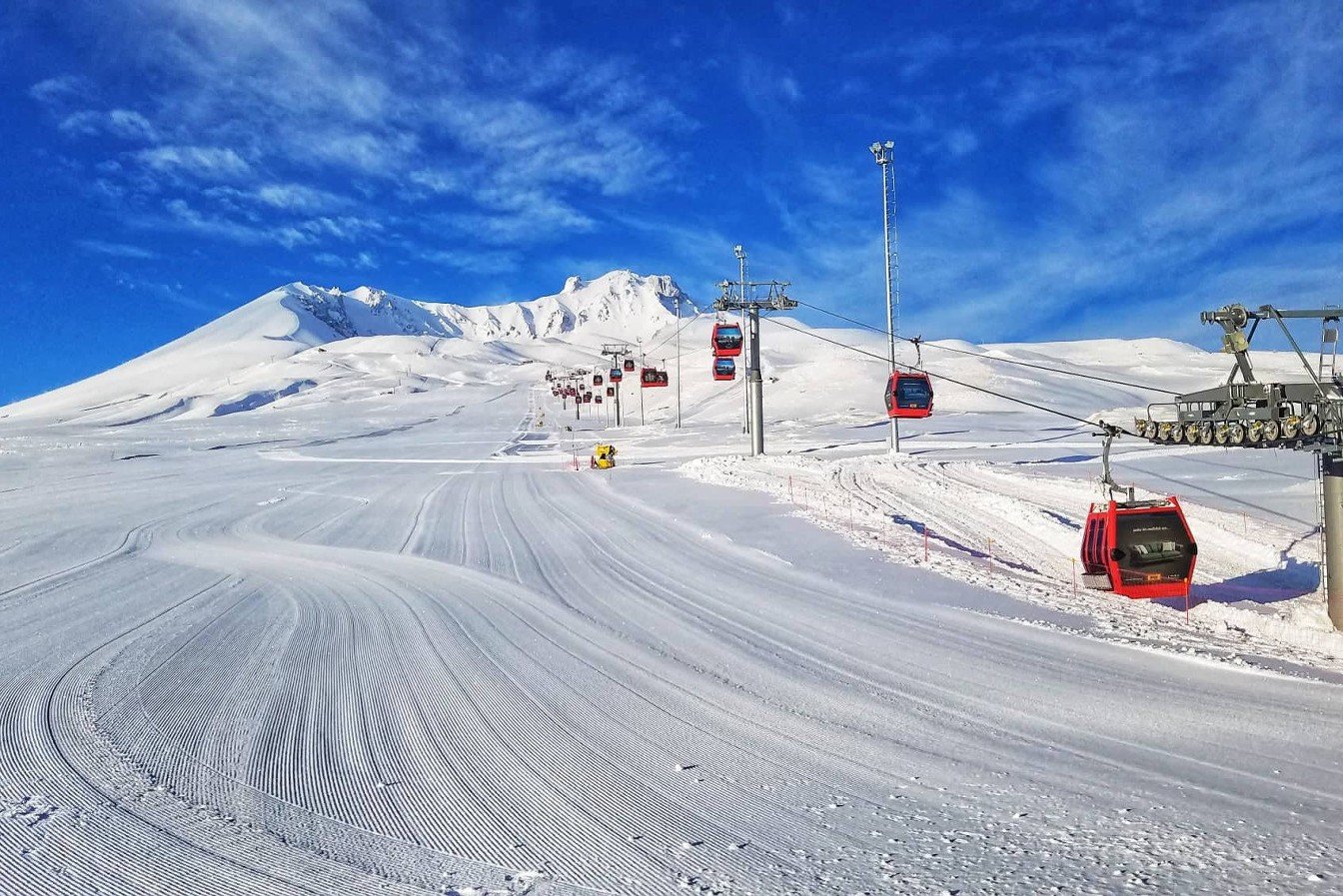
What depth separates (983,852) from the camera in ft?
17.2

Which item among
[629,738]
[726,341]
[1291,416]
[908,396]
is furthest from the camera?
[726,341]

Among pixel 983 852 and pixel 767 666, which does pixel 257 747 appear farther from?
pixel 983 852

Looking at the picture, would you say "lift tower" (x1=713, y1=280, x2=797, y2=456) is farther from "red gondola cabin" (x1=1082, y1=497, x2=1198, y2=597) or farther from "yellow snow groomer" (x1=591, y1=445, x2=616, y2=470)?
"red gondola cabin" (x1=1082, y1=497, x2=1198, y2=597)

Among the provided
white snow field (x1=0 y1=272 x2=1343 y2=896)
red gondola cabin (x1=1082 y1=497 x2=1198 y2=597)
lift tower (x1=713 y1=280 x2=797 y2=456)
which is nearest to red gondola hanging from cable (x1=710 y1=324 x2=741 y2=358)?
lift tower (x1=713 y1=280 x2=797 y2=456)

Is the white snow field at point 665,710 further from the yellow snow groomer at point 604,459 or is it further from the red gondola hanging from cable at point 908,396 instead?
the yellow snow groomer at point 604,459

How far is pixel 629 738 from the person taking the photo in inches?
293

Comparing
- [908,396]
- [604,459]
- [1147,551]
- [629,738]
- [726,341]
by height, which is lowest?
[629,738]

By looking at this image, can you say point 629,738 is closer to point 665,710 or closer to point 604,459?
point 665,710

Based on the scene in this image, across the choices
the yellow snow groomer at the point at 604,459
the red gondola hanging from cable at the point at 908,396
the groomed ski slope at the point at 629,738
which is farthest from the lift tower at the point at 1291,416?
the yellow snow groomer at the point at 604,459

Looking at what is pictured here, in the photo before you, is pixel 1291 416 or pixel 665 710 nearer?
pixel 665 710

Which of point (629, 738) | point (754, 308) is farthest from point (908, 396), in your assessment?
point (629, 738)

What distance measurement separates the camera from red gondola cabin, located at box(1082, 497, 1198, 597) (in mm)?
12148

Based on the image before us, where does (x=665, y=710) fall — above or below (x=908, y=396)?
below

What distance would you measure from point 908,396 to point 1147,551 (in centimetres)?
1737
